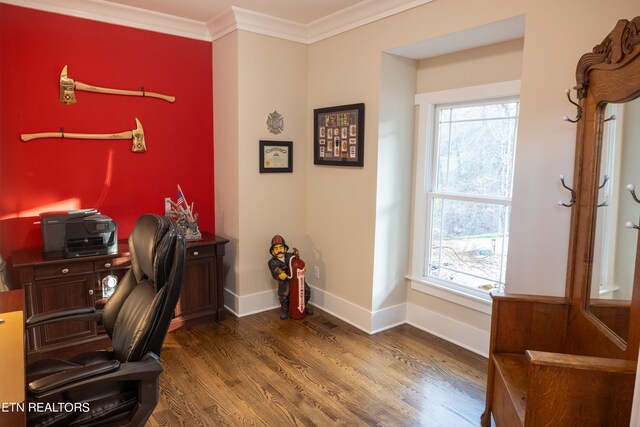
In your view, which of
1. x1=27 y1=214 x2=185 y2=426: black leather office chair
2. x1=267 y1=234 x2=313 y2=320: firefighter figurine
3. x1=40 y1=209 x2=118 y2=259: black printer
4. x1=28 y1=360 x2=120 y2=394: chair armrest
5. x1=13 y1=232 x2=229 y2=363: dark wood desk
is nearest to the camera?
x1=28 y1=360 x2=120 y2=394: chair armrest

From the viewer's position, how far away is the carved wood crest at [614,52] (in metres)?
1.60

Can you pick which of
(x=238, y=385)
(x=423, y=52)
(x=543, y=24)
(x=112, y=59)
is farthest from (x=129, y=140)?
(x=543, y=24)

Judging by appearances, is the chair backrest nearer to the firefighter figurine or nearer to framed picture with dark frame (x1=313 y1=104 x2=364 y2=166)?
the firefighter figurine

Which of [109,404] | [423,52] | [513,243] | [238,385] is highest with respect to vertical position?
[423,52]

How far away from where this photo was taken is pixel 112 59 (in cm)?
349

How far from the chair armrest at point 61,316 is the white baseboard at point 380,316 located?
5.90 feet

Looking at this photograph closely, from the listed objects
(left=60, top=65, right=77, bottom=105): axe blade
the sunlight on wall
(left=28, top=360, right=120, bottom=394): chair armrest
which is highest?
(left=60, top=65, right=77, bottom=105): axe blade

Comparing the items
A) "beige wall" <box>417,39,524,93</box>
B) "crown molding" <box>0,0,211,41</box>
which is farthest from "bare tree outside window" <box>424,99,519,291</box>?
"crown molding" <box>0,0,211,41</box>

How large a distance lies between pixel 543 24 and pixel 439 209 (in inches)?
61.4

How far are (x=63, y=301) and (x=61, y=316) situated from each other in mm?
1167

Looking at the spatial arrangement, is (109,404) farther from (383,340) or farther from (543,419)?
(383,340)

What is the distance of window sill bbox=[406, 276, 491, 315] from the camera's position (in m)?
3.15

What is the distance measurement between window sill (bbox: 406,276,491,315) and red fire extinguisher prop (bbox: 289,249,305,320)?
0.92 meters

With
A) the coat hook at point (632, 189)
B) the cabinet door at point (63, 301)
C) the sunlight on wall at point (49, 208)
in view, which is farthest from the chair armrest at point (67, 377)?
the sunlight on wall at point (49, 208)
